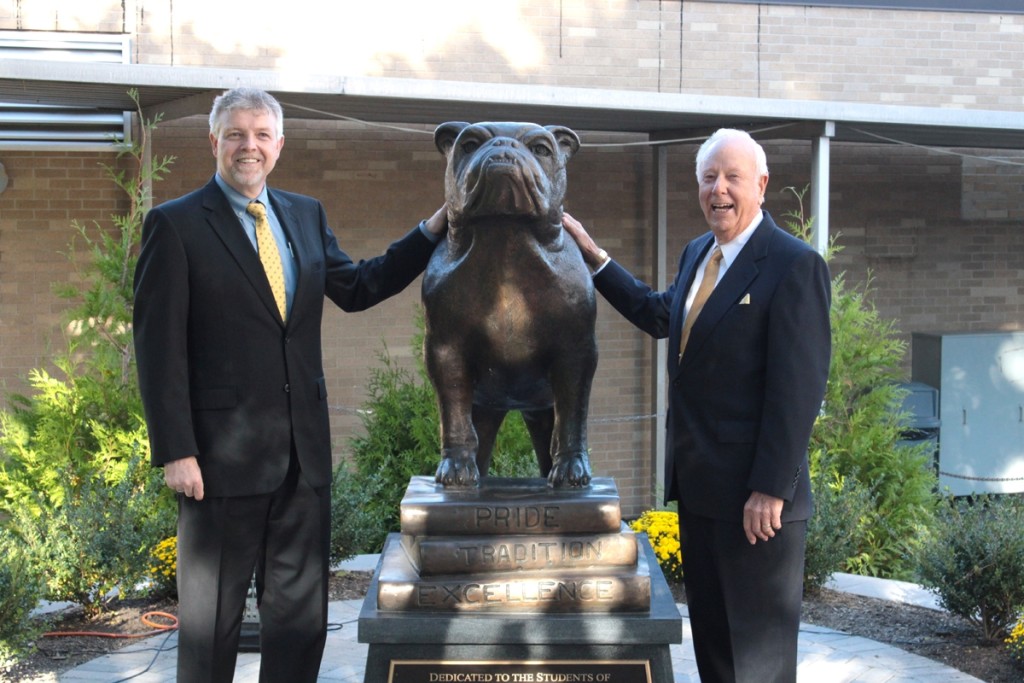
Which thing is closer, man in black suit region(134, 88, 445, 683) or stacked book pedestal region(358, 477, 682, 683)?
stacked book pedestal region(358, 477, 682, 683)

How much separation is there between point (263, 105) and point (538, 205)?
0.94 meters

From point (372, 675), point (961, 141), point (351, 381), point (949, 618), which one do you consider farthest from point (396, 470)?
point (961, 141)

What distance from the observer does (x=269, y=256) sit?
3.65m

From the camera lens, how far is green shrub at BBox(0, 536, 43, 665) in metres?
4.82

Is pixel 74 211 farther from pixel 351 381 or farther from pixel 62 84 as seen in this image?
pixel 351 381

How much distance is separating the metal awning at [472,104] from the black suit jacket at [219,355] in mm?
4111

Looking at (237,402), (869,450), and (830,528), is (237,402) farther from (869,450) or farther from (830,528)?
(869,450)

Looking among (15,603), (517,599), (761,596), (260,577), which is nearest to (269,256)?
(260,577)

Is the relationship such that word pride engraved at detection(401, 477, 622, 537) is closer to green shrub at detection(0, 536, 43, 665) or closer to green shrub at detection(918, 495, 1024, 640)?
green shrub at detection(0, 536, 43, 665)

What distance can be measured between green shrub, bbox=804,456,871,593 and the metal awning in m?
3.00

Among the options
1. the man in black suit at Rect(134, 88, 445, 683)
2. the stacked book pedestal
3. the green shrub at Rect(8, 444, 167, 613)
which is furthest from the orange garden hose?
the stacked book pedestal

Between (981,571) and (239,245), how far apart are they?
3964 mm

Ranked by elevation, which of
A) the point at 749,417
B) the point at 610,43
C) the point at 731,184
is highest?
Answer: the point at 610,43

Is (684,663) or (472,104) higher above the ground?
(472,104)
